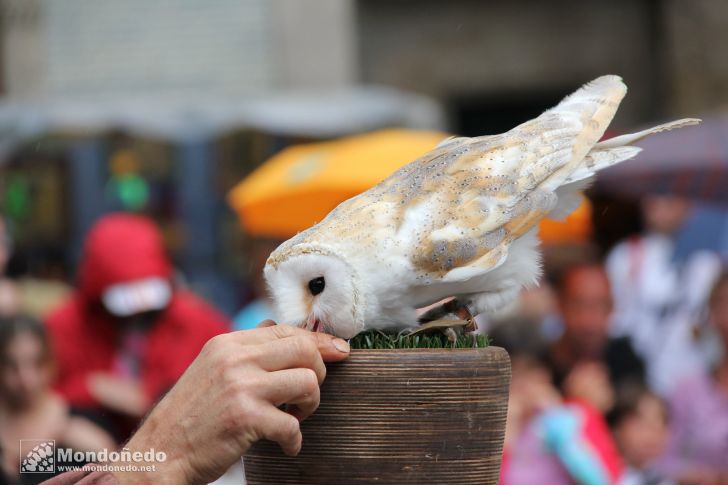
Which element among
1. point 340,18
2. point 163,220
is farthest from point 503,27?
point 163,220

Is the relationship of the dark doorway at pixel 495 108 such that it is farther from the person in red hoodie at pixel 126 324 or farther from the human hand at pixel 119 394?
the human hand at pixel 119 394

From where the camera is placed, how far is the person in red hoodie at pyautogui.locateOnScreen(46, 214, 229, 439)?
4469 mm

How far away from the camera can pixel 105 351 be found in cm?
460

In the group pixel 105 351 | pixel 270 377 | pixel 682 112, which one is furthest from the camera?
pixel 682 112

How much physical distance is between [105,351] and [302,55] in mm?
4991

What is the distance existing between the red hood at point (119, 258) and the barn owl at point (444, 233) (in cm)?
322

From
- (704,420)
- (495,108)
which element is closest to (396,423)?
(704,420)

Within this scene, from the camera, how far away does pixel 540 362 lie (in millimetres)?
4477

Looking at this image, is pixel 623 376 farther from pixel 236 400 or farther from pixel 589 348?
pixel 236 400

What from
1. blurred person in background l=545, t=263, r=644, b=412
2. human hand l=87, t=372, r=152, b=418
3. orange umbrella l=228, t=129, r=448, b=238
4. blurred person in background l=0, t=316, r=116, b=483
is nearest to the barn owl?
blurred person in background l=0, t=316, r=116, b=483

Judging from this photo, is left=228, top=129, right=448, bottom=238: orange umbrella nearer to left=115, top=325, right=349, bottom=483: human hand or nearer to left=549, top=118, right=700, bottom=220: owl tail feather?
left=549, top=118, right=700, bottom=220: owl tail feather

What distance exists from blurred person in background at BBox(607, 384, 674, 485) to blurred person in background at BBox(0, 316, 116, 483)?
1891 millimetres

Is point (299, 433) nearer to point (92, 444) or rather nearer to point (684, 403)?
point (92, 444)

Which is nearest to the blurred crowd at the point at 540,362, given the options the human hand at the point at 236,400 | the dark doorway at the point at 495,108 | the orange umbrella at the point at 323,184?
the orange umbrella at the point at 323,184
